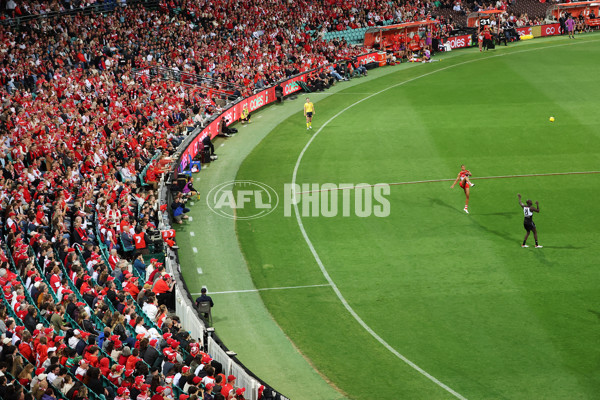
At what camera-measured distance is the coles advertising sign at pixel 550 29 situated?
67.9 metres

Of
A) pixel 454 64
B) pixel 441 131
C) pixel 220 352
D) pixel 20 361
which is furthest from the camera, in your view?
pixel 454 64

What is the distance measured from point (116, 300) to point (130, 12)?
3445cm

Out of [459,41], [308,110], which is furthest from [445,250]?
[459,41]

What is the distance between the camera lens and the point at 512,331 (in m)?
21.6

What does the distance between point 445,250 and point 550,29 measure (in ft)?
156

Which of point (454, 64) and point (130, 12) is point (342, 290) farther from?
point (454, 64)

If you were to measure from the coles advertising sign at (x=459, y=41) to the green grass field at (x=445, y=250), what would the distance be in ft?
54.5

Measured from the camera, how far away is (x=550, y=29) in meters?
68.1

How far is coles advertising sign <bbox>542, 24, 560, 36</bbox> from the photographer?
67875 millimetres

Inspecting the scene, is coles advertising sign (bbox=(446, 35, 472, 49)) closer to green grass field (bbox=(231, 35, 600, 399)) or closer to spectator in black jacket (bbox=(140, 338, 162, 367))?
green grass field (bbox=(231, 35, 600, 399))

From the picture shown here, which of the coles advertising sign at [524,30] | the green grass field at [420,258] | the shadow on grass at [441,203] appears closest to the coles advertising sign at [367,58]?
the green grass field at [420,258]

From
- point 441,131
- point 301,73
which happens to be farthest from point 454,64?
point 441,131

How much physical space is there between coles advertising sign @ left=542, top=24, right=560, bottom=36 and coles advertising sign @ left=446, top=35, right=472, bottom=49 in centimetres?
765

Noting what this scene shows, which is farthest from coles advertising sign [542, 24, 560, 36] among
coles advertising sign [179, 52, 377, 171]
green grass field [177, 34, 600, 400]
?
green grass field [177, 34, 600, 400]
